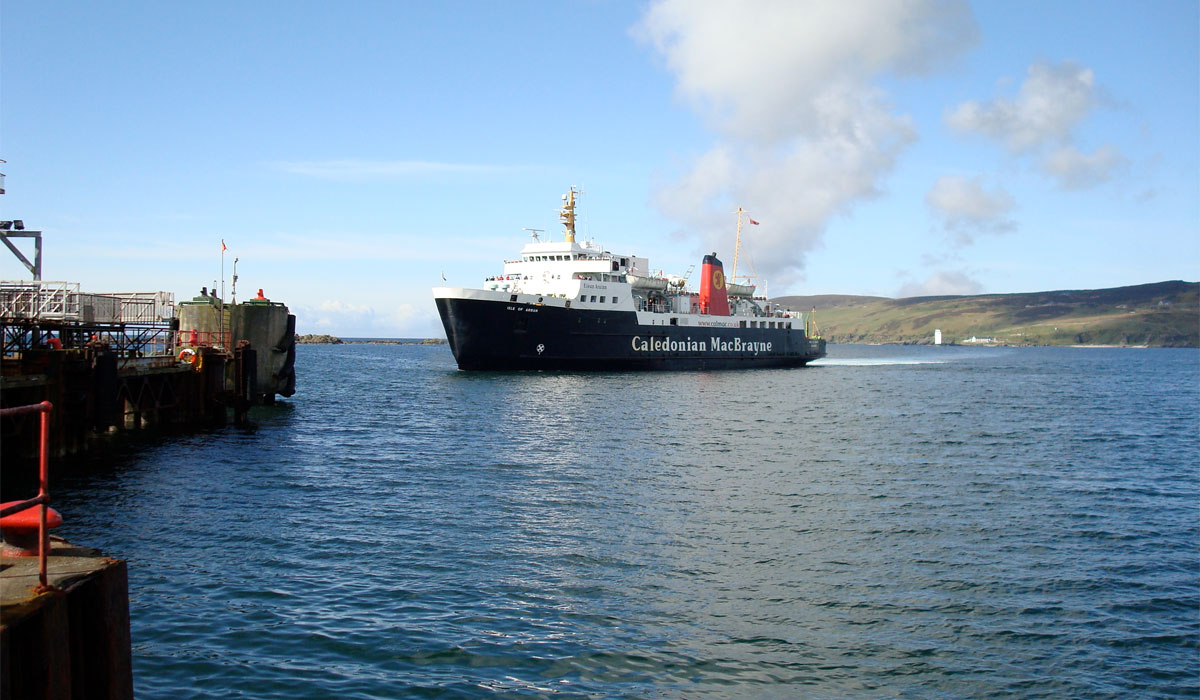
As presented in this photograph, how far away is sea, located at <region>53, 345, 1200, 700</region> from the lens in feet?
29.9

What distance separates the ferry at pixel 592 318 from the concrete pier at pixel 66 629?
140 feet

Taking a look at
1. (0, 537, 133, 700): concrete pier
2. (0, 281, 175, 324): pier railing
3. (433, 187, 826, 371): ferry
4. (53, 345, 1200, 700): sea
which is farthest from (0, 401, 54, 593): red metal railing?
(433, 187, 826, 371): ferry

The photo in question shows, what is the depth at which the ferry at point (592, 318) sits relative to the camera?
49.9 meters

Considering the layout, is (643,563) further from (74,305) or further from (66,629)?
(74,305)

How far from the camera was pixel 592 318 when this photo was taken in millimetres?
53250

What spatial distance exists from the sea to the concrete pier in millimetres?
2670

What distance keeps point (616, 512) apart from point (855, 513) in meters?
4.99

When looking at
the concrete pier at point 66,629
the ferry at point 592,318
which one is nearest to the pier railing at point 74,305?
the concrete pier at point 66,629

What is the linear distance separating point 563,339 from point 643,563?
39503mm

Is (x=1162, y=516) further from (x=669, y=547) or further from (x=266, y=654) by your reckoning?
(x=266, y=654)

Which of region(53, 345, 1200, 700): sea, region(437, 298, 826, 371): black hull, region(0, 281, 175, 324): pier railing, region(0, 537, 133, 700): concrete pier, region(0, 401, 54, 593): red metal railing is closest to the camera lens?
region(0, 537, 133, 700): concrete pier

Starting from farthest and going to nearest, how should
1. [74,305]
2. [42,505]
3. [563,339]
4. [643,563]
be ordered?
[563,339] → [74,305] → [643,563] → [42,505]

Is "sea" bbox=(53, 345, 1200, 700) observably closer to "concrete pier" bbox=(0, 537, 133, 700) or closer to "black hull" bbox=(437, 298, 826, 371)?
"concrete pier" bbox=(0, 537, 133, 700)

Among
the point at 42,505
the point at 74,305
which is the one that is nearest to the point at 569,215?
the point at 74,305
